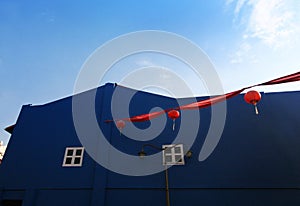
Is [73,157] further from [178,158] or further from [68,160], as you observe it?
[178,158]

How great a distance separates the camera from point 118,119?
9594 mm

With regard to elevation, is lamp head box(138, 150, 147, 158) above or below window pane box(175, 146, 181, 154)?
below

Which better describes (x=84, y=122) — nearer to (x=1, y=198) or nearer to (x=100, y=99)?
(x=100, y=99)

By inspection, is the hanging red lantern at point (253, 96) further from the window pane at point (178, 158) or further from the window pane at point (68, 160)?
the window pane at point (68, 160)

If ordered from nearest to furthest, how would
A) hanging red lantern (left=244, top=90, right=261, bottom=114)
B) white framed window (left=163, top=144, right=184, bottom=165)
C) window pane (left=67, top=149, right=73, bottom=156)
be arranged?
hanging red lantern (left=244, top=90, right=261, bottom=114), white framed window (left=163, top=144, right=184, bottom=165), window pane (left=67, top=149, right=73, bottom=156)

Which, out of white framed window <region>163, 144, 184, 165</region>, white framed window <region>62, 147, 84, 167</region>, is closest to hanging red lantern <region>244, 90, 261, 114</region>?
white framed window <region>163, 144, 184, 165</region>

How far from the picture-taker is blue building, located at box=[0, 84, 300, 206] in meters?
7.57

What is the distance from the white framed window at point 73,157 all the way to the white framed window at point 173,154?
3.76 m

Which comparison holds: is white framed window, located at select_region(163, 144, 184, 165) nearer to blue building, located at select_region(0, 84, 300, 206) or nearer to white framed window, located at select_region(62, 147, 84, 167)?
blue building, located at select_region(0, 84, 300, 206)

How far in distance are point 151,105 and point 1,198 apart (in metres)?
7.61

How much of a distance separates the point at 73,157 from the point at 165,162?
421 cm

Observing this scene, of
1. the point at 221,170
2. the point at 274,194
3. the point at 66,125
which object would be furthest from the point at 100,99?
the point at 274,194

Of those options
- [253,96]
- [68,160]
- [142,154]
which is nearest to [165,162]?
[142,154]

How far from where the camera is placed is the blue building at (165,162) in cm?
757
